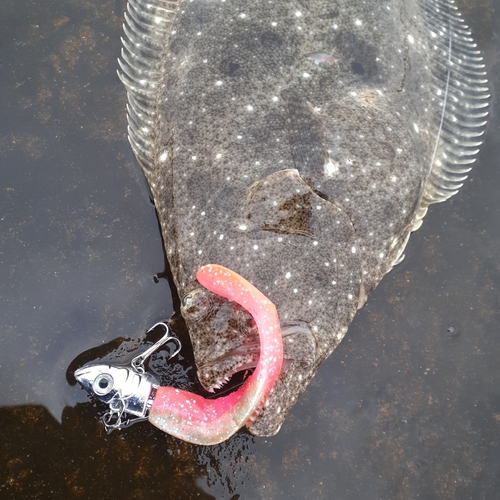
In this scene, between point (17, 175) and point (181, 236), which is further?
point (17, 175)

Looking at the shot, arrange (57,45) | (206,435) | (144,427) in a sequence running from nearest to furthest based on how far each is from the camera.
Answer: (206,435) < (144,427) < (57,45)

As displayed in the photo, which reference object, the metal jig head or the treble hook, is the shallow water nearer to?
the treble hook

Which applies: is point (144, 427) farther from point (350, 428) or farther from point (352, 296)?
point (352, 296)

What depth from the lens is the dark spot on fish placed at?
3751mm

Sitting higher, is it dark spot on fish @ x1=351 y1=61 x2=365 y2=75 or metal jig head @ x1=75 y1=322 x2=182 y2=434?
dark spot on fish @ x1=351 y1=61 x2=365 y2=75

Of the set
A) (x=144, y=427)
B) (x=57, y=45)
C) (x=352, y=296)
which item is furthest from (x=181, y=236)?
(x=57, y=45)

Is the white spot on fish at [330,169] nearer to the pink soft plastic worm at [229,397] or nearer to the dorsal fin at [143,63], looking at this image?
the pink soft plastic worm at [229,397]

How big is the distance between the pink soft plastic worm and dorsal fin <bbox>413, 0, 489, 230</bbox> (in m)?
1.85

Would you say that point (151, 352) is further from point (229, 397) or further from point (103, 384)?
point (229, 397)

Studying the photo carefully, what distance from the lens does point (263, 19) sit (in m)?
3.74

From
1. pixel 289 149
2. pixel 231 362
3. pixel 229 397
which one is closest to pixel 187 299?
pixel 231 362

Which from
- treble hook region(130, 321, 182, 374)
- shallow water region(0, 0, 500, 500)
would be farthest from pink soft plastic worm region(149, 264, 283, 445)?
shallow water region(0, 0, 500, 500)

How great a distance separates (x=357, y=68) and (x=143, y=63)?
1.76 meters

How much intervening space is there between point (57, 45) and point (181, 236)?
2386 millimetres
